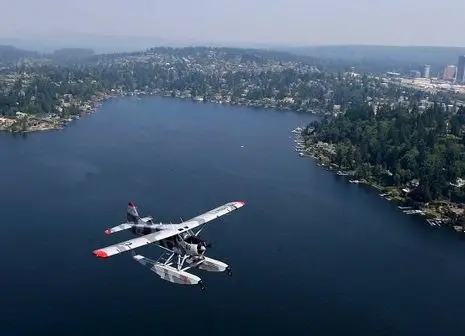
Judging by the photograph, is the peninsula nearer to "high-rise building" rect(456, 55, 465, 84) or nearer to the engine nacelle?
the engine nacelle

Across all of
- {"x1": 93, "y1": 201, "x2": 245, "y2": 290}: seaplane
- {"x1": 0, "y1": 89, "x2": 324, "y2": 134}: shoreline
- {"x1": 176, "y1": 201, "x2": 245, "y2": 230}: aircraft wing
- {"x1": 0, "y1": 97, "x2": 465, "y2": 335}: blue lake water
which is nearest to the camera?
{"x1": 93, "y1": 201, "x2": 245, "y2": 290}: seaplane

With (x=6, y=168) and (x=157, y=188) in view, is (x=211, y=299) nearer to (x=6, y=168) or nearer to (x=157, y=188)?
(x=157, y=188)

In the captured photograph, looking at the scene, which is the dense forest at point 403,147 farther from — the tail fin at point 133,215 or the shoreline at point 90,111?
the tail fin at point 133,215

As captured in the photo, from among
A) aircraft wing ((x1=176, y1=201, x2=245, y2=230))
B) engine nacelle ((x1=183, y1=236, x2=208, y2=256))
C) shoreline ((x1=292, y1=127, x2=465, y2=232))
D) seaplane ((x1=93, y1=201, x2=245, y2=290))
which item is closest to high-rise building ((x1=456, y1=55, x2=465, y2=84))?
shoreline ((x1=292, y1=127, x2=465, y2=232))

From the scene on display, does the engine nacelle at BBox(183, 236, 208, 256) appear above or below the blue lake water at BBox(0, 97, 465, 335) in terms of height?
above

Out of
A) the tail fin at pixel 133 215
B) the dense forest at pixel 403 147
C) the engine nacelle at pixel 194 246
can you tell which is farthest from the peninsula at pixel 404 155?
the tail fin at pixel 133 215

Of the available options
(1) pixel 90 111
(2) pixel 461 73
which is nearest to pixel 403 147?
(1) pixel 90 111

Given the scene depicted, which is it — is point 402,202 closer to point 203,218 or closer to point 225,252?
point 225,252
